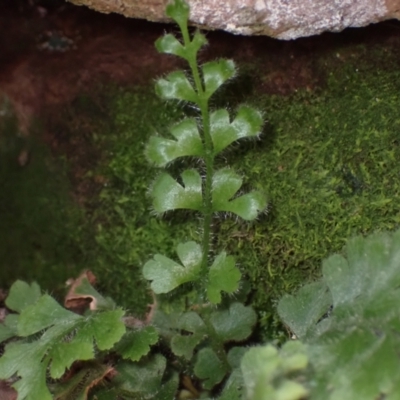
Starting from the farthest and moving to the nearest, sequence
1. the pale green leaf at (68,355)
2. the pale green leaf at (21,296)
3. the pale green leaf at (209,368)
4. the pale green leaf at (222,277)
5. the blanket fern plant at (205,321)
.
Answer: the pale green leaf at (21,296)
the pale green leaf at (209,368)
the pale green leaf at (222,277)
the pale green leaf at (68,355)
the blanket fern plant at (205,321)

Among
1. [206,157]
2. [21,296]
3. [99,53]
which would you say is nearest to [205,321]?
[206,157]

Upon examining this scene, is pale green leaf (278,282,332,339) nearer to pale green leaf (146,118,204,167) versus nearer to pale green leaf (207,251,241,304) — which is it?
pale green leaf (207,251,241,304)

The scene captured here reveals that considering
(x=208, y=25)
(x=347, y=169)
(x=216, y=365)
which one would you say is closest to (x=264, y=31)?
(x=208, y=25)

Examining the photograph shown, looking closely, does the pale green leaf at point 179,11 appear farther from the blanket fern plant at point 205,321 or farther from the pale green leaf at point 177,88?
the pale green leaf at point 177,88

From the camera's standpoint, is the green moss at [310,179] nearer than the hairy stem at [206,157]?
No

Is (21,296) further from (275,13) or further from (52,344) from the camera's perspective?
(275,13)

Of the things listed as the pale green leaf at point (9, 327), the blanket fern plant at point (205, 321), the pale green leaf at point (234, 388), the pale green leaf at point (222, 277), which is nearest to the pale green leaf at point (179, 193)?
the blanket fern plant at point (205, 321)
